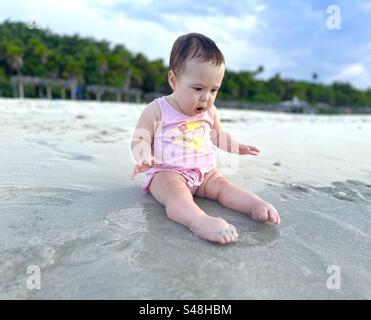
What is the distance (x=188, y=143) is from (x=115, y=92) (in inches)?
1594

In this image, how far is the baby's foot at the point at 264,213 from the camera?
154 centimetres

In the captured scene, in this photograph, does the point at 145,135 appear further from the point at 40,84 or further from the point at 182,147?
the point at 40,84

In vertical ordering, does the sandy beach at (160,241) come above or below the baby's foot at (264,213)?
below

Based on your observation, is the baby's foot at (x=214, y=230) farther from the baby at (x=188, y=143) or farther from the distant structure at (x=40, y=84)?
the distant structure at (x=40, y=84)

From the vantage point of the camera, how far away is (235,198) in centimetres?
175

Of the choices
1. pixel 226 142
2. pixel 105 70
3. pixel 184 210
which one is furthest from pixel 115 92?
pixel 184 210

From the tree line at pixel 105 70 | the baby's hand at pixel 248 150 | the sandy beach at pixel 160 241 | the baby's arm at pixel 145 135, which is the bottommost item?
the sandy beach at pixel 160 241

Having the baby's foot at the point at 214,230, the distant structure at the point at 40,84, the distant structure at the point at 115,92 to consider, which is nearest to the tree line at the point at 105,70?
the distant structure at the point at 40,84

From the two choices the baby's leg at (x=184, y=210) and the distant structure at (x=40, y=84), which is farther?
the distant structure at (x=40, y=84)

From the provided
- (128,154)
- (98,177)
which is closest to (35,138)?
(128,154)

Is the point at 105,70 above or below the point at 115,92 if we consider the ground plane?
above

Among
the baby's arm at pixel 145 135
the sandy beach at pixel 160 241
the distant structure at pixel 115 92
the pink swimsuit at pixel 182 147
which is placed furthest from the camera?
the distant structure at pixel 115 92

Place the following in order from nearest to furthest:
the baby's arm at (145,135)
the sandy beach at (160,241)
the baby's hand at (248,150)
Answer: the sandy beach at (160,241), the baby's arm at (145,135), the baby's hand at (248,150)

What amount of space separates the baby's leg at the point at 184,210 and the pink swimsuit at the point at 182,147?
0.06 meters
